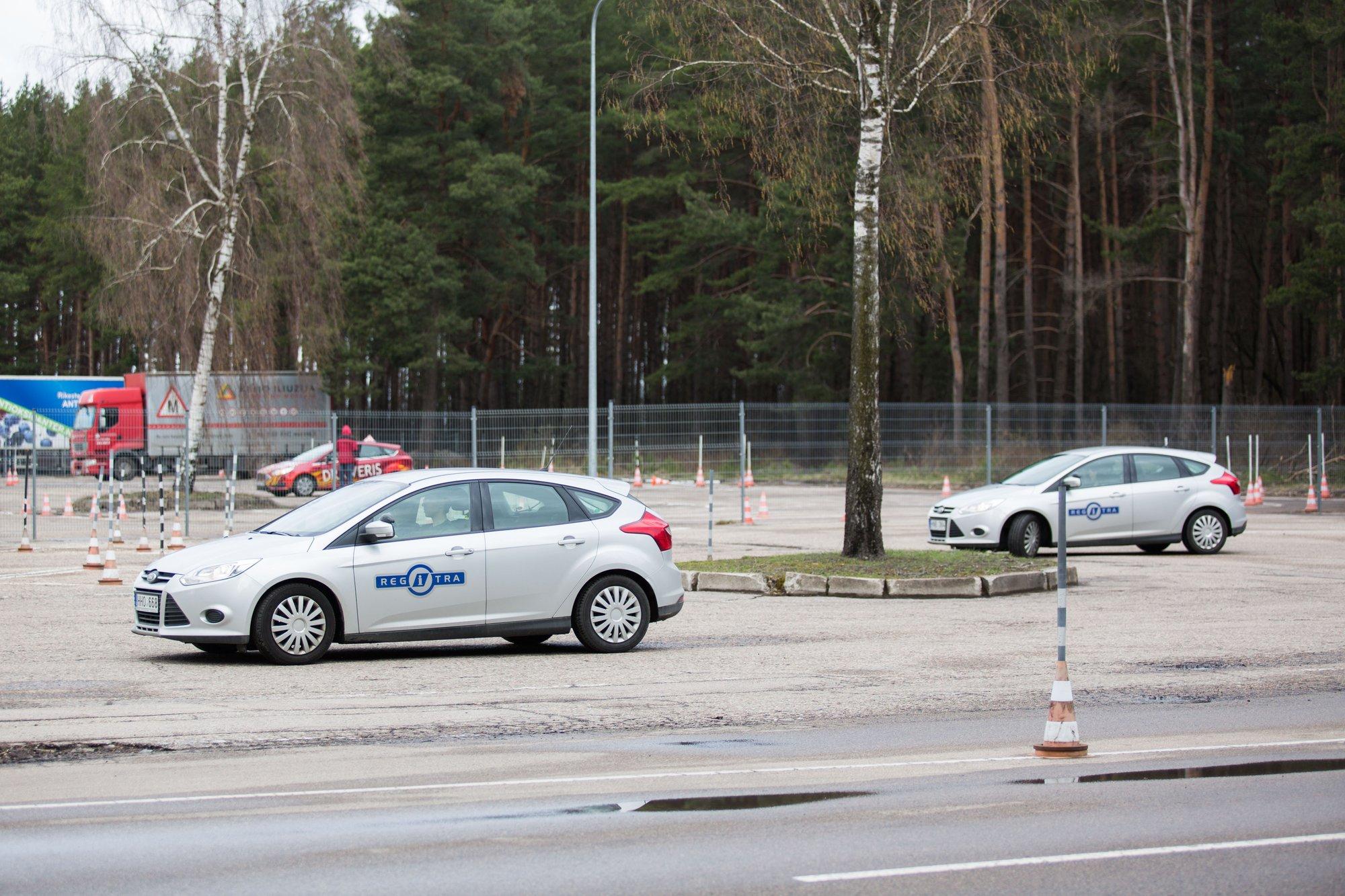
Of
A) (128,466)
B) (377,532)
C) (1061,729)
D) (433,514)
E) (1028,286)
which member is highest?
(1028,286)

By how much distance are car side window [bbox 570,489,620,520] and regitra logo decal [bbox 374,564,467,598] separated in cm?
128

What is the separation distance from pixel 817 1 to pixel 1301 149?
3534cm

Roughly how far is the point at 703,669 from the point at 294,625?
325cm

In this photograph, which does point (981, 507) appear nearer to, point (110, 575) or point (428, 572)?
point (428, 572)

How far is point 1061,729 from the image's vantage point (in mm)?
8281

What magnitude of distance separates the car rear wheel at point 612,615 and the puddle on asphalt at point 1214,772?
554 cm

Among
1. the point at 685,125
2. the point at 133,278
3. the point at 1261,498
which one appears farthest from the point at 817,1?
the point at 685,125

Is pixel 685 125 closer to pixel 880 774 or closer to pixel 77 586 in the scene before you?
pixel 77 586

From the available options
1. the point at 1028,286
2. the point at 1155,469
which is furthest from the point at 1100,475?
the point at 1028,286

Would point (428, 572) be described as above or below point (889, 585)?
above

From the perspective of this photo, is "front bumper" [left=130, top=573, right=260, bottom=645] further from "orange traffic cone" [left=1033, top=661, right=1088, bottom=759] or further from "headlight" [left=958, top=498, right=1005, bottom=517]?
"headlight" [left=958, top=498, right=1005, bottom=517]

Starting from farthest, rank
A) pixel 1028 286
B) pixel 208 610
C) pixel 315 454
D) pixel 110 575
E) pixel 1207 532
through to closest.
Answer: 1. pixel 1028 286
2. pixel 315 454
3. pixel 1207 532
4. pixel 110 575
5. pixel 208 610

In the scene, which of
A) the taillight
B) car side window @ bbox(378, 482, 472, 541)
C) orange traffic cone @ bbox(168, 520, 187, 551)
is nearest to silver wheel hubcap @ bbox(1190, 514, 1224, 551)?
the taillight

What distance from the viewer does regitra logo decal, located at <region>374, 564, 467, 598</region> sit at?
11.8m
